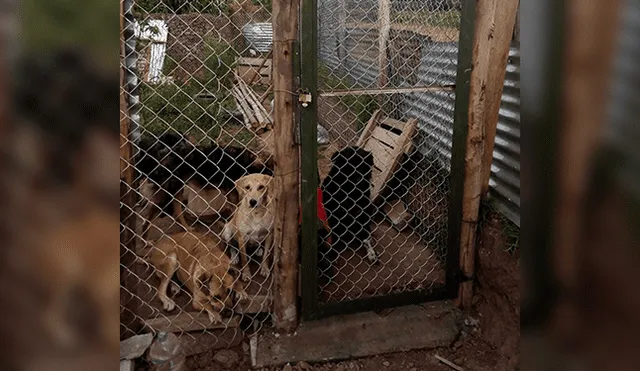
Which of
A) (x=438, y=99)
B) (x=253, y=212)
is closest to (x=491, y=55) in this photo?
(x=438, y=99)

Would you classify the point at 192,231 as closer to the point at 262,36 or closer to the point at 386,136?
the point at 386,136

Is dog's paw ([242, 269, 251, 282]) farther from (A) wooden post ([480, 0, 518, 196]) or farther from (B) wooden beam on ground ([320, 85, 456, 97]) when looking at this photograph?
(A) wooden post ([480, 0, 518, 196])

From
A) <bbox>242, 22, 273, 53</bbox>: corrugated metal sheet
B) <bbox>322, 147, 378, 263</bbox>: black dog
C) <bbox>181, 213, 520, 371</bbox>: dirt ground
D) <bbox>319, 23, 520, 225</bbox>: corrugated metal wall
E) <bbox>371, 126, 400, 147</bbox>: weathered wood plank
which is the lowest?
<bbox>181, 213, 520, 371</bbox>: dirt ground

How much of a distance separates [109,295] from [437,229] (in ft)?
11.9

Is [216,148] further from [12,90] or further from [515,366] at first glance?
[12,90]

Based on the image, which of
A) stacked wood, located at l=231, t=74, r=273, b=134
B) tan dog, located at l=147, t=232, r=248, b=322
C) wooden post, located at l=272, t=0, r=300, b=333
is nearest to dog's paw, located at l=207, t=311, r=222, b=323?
tan dog, located at l=147, t=232, r=248, b=322

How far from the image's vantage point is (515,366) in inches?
112

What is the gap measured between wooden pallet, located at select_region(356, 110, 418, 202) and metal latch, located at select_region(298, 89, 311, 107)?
6.41ft

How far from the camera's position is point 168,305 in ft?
11.0

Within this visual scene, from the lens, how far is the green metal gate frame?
270 cm

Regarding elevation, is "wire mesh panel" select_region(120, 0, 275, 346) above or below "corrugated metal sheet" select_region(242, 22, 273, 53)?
below

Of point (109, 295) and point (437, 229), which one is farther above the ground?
point (109, 295)

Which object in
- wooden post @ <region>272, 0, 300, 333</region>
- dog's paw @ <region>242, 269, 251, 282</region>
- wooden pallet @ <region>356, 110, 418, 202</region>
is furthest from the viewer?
wooden pallet @ <region>356, 110, 418, 202</region>

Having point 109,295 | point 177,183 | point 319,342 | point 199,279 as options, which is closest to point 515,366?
point 319,342
